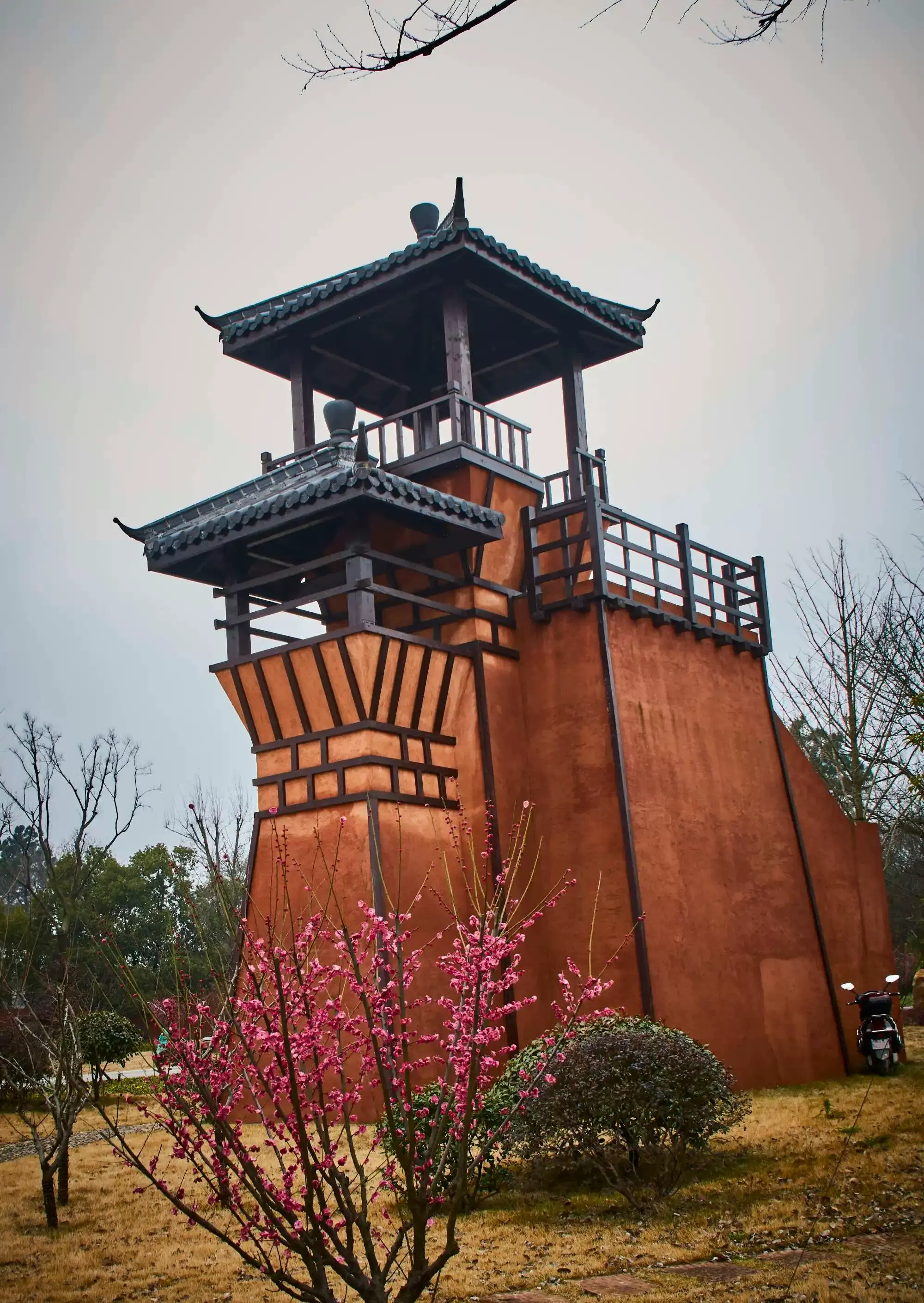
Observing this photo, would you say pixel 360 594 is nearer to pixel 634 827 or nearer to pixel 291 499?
pixel 291 499

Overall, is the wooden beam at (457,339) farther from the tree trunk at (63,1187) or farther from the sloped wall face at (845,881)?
the tree trunk at (63,1187)

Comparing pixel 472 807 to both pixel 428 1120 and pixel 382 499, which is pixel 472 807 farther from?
pixel 428 1120

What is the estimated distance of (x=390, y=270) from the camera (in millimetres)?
10820

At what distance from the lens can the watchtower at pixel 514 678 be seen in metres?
9.89

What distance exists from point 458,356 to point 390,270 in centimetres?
97

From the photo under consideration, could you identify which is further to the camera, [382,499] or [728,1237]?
[382,499]

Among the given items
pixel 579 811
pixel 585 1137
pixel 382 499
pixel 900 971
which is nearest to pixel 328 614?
pixel 382 499

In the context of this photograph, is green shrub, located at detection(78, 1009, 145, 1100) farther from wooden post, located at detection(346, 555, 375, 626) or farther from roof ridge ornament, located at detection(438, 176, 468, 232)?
roof ridge ornament, located at detection(438, 176, 468, 232)

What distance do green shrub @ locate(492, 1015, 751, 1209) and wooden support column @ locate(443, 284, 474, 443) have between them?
→ 19.4ft

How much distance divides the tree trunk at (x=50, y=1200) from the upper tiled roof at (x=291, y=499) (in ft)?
16.6

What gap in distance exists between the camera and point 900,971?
2177 cm

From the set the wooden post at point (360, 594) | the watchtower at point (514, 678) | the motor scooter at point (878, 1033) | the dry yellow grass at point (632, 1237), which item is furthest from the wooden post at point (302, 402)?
the motor scooter at point (878, 1033)

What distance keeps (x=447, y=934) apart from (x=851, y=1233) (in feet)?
14.7

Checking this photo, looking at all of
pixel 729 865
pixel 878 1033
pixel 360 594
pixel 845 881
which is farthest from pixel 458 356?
pixel 878 1033
